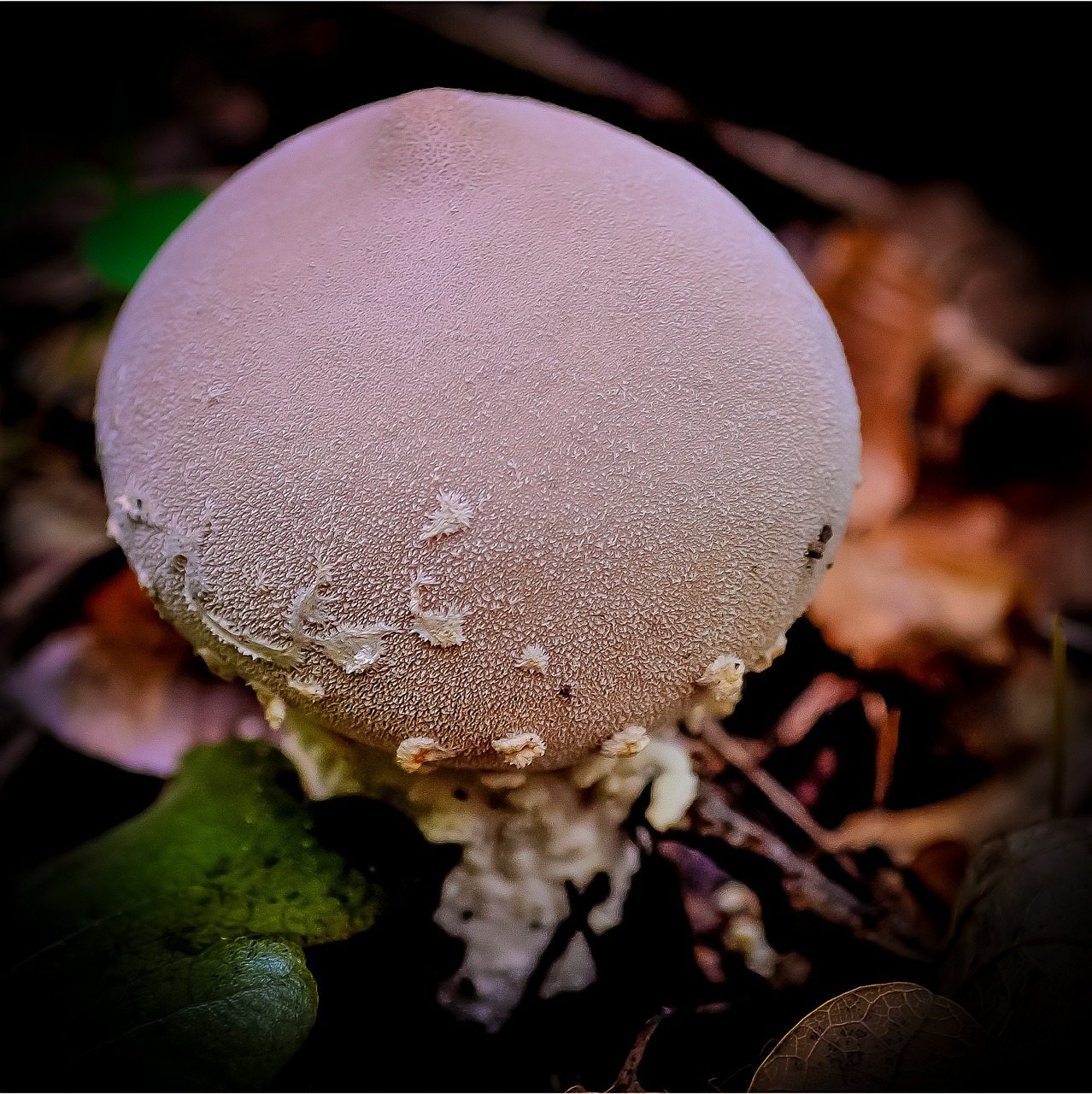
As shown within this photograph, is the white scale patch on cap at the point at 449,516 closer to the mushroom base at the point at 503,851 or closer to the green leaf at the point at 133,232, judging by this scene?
the mushroom base at the point at 503,851

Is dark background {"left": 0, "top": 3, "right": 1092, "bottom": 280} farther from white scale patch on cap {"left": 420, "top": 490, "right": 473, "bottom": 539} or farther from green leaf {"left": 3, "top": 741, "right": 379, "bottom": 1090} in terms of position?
green leaf {"left": 3, "top": 741, "right": 379, "bottom": 1090}

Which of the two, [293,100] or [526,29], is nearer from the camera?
[526,29]

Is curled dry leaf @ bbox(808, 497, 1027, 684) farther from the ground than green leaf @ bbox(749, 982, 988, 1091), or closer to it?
closer to it

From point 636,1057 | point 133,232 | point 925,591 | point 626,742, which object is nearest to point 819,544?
point 626,742

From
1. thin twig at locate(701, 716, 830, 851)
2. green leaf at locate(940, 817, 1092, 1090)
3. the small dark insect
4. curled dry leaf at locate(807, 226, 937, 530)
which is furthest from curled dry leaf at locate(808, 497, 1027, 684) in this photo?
the small dark insect

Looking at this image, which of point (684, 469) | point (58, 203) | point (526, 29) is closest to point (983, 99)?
point (526, 29)

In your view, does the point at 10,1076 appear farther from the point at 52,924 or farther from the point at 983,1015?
the point at 983,1015
